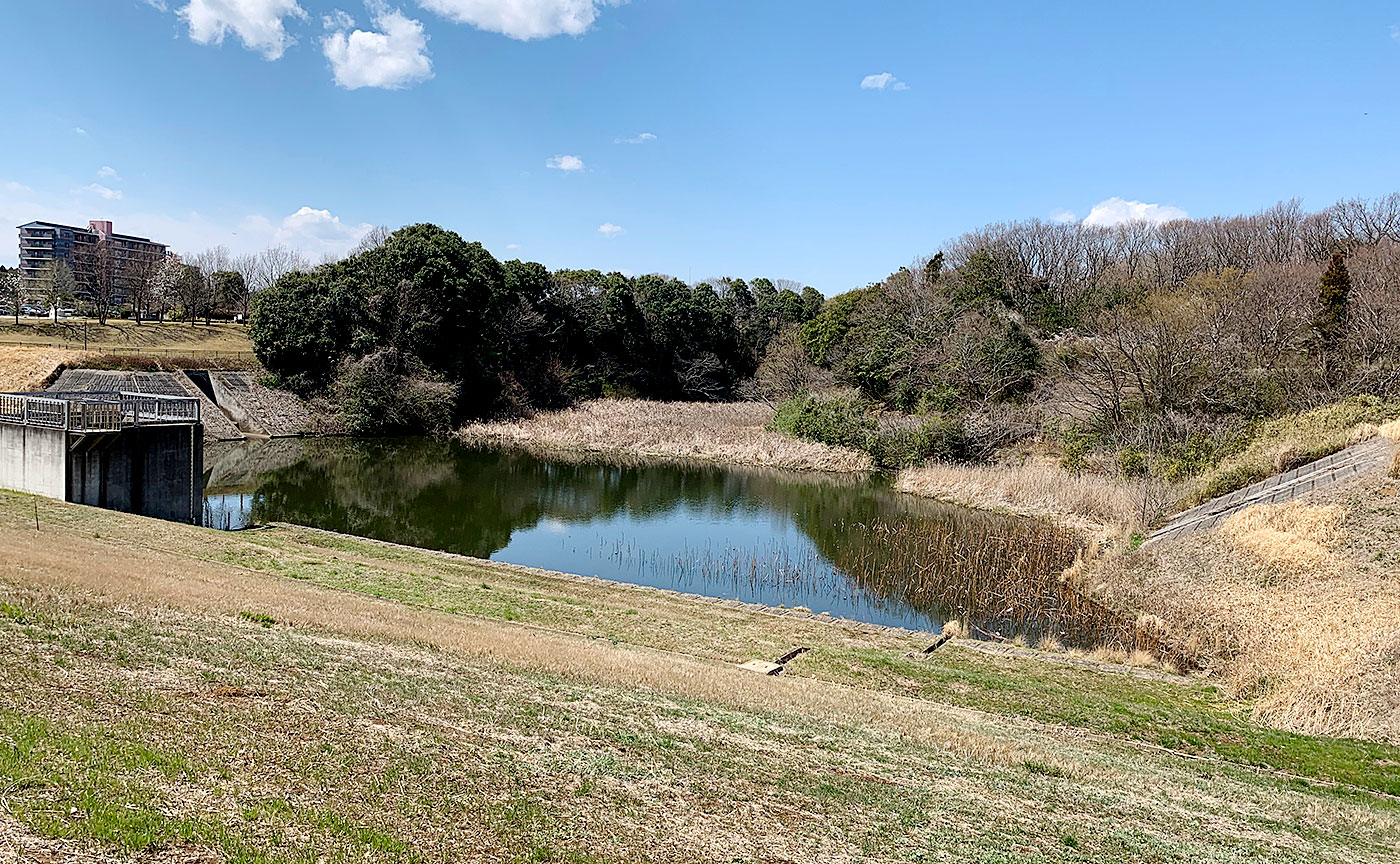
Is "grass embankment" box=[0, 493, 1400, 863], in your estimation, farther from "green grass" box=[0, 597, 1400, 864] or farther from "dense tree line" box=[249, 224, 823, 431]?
"dense tree line" box=[249, 224, 823, 431]

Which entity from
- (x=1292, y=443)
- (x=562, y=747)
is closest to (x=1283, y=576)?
(x=1292, y=443)

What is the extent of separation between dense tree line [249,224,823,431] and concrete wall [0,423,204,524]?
24990mm

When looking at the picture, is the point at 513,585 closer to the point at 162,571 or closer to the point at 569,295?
the point at 162,571

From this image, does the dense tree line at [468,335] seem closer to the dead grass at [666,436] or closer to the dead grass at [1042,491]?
the dead grass at [666,436]

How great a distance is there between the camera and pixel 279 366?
46.4 metres

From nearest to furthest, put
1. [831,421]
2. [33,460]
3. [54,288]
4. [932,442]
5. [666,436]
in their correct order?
[33,460]
[932,442]
[831,421]
[666,436]
[54,288]

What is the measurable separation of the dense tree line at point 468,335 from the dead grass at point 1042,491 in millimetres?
27152

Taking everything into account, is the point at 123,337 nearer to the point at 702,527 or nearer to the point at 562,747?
the point at 702,527

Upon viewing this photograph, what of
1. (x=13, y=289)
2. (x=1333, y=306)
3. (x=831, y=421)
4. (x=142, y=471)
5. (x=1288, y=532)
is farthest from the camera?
(x=13, y=289)

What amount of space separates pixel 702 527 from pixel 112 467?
1517 cm

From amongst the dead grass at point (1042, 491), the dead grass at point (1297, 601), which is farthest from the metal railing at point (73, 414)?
the dead grass at point (1042, 491)

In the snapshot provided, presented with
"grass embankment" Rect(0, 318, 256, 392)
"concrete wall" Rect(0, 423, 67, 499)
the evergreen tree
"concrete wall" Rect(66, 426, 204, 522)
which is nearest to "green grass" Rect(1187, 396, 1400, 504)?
the evergreen tree

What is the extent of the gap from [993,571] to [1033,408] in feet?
63.0

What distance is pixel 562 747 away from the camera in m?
6.93
